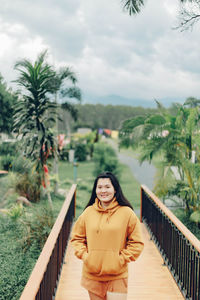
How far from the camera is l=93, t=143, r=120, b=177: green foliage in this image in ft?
56.2

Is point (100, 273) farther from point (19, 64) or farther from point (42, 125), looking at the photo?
point (19, 64)

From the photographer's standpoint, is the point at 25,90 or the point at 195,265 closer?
the point at 195,265

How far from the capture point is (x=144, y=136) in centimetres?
834

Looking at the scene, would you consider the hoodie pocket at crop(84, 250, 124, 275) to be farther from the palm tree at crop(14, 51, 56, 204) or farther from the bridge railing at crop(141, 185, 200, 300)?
the palm tree at crop(14, 51, 56, 204)

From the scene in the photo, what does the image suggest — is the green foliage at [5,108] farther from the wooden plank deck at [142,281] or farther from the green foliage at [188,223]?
the wooden plank deck at [142,281]

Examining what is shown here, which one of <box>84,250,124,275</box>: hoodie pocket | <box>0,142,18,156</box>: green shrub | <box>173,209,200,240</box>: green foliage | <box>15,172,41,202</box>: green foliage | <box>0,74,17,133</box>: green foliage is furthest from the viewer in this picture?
<box>0,142,18,156</box>: green shrub

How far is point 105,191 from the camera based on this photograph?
8.92 feet

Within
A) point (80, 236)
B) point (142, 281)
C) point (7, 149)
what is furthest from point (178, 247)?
point (7, 149)

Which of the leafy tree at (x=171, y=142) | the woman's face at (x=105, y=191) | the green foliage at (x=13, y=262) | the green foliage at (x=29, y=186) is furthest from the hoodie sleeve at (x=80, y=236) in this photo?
the green foliage at (x=29, y=186)

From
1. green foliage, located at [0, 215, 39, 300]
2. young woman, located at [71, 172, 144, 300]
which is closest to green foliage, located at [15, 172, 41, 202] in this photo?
green foliage, located at [0, 215, 39, 300]

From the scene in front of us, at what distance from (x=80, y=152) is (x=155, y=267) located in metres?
25.7

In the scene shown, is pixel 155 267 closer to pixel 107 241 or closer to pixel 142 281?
pixel 142 281

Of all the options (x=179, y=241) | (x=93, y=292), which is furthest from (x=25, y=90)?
(x=93, y=292)

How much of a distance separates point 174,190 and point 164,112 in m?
2.01
